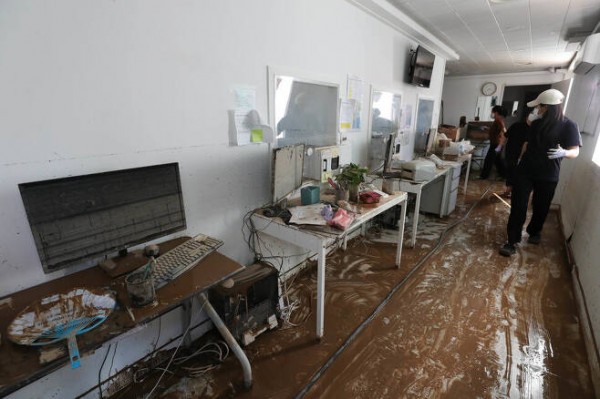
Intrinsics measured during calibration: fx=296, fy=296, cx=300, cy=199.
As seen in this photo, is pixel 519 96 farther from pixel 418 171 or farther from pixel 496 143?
pixel 418 171

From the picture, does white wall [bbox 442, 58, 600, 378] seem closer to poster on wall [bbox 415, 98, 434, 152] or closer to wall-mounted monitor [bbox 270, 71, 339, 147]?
poster on wall [bbox 415, 98, 434, 152]

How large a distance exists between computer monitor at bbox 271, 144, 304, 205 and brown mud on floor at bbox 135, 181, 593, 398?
2.91 ft

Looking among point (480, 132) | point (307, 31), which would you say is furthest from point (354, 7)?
point (480, 132)

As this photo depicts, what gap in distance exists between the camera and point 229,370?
170cm

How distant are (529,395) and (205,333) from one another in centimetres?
189

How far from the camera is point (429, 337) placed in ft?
6.37

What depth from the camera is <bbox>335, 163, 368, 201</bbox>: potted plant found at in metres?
2.21

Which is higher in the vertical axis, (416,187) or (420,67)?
(420,67)

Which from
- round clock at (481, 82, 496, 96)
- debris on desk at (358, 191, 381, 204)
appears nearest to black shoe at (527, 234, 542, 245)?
debris on desk at (358, 191, 381, 204)

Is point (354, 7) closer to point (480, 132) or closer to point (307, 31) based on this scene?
point (307, 31)

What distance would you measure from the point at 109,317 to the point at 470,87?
9.08 m

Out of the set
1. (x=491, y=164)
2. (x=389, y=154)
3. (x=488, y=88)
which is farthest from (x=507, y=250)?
(x=488, y=88)

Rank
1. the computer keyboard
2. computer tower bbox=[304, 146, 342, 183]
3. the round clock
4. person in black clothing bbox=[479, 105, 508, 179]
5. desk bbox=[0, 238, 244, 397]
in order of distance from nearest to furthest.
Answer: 1. desk bbox=[0, 238, 244, 397]
2. the computer keyboard
3. computer tower bbox=[304, 146, 342, 183]
4. person in black clothing bbox=[479, 105, 508, 179]
5. the round clock

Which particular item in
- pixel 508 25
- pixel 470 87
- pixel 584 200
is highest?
pixel 508 25
